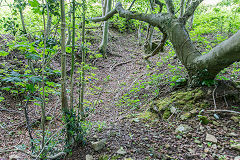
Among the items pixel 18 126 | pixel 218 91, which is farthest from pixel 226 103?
pixel 18 126

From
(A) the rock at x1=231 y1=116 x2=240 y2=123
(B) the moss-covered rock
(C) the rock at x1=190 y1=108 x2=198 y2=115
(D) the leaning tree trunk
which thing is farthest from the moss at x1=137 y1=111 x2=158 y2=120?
(A) the rock at x1=231 y1=116 x2=240 y2=123

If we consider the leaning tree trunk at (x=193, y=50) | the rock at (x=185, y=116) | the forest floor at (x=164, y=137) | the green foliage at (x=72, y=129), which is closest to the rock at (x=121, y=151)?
the forest floor at (x=164, y=137)

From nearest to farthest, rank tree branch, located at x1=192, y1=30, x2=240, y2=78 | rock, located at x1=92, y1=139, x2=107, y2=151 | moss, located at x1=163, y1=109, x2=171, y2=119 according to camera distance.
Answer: rock, located at x1=92, y1=139, x2=107, y2=151 < tree branch, located at x1=192, y1=30, x2=240, y2=78 < moss, located at x1=163, y1=109, x2=171, y2=119

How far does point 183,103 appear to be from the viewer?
9.40 feet

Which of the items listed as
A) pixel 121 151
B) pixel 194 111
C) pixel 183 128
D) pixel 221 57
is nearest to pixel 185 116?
pixel 194 111

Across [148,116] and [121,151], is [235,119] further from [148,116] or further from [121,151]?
[121,151]

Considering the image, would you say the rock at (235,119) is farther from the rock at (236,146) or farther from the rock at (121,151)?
the rock at (121,151)

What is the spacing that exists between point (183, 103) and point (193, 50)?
1239 mm

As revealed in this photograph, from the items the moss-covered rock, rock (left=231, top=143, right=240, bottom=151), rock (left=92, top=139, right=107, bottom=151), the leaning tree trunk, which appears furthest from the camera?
the moss-covered rock

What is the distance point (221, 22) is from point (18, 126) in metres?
9.00

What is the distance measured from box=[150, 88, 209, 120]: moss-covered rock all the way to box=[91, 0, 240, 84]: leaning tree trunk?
348 millimetres

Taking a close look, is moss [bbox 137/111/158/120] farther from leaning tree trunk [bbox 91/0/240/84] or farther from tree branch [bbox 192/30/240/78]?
tree branch [bbox 192/30/240/78]

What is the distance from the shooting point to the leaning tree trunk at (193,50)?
2439 millimetres

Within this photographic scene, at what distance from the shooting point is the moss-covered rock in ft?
8.88
